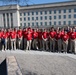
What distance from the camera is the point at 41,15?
90500 millimetres

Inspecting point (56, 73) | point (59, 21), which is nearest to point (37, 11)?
point (59, 21)

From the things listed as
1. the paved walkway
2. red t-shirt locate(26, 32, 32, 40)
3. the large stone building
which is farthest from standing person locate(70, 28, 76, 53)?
the large stone building

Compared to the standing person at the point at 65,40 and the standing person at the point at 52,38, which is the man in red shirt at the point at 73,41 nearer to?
the standing person at the point at 65,40

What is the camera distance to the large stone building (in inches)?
3342

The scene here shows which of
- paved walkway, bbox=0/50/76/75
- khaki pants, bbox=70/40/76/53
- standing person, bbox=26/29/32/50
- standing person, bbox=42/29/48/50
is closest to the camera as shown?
paved walkway, bbox=0/50/76/75

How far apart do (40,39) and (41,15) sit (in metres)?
76.8

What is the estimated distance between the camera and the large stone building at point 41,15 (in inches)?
3342

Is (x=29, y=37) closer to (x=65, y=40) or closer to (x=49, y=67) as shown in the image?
(x=65, y=40)

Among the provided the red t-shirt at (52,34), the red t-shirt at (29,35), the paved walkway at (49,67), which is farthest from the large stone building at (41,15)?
the paved walkway at (49,67)

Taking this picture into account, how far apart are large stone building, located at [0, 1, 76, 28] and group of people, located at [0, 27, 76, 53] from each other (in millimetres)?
64954

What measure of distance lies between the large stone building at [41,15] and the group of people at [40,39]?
213ft

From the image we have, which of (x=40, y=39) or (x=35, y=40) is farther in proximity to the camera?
(x=35, y=40)

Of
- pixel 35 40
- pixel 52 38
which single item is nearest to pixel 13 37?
pixel 35 40

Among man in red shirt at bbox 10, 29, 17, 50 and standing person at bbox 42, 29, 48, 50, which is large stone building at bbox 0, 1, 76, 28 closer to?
man in red shirt at bbox 10, 29, 17, 50
